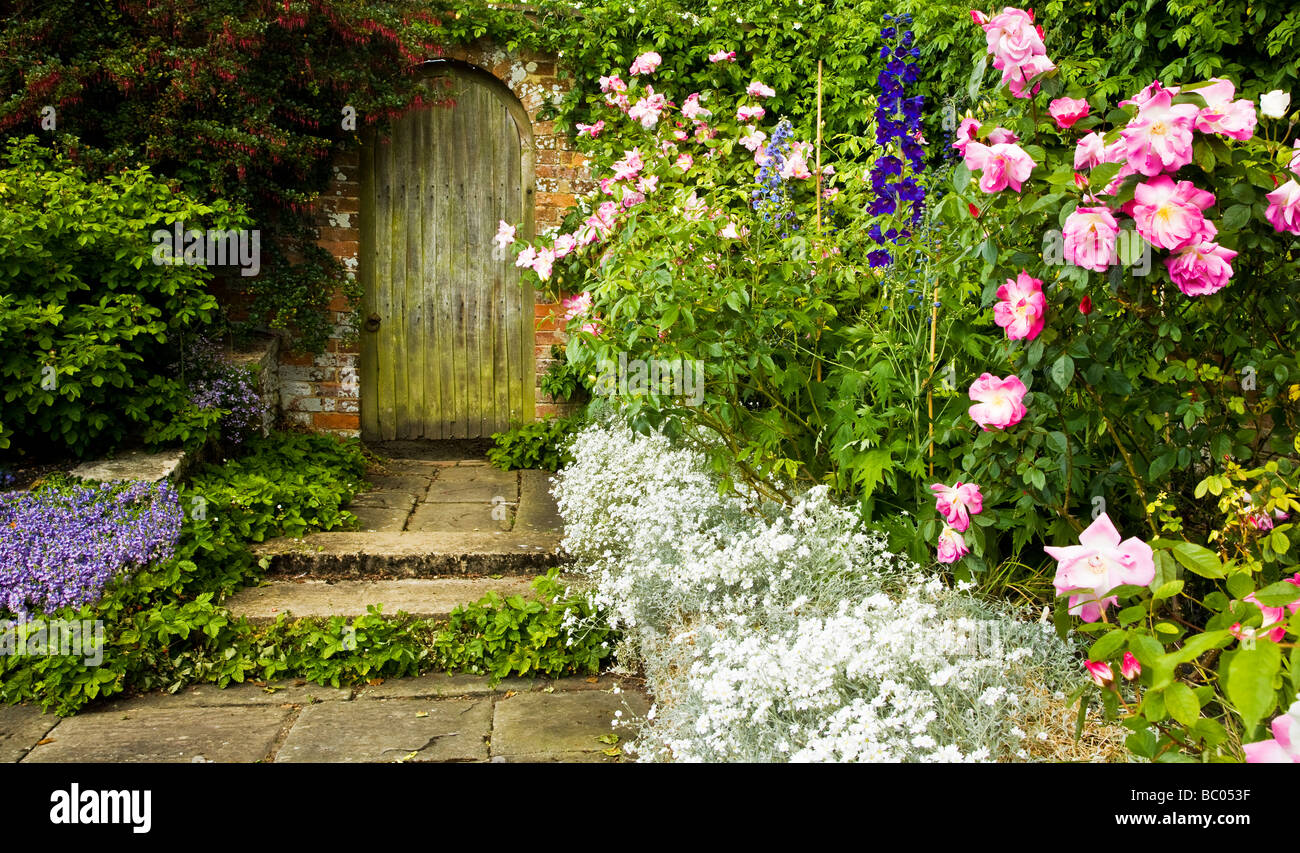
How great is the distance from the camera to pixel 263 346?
5582 mm

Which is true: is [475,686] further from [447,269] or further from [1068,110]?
[447,269]

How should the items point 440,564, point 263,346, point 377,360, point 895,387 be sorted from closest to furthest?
point 895,387 < point 440,564 < point 263,346 < point 377,360

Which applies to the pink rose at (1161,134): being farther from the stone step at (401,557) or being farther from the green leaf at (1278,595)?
the stone step at (401,557)

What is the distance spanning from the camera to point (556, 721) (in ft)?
9.21

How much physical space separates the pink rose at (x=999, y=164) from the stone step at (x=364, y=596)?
2.28 m

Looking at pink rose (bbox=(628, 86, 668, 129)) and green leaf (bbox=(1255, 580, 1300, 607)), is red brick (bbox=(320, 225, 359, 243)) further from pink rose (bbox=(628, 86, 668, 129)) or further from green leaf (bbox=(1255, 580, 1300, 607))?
green leaf (bbox=(1255, 580, 1300, 607))

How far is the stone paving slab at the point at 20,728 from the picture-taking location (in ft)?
8.59

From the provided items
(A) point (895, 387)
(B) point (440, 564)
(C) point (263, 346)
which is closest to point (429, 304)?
(C) point (263, 346)

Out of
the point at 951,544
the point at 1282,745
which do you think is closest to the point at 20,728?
the point at 951,544

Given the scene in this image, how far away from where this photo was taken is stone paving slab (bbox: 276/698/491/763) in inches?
102

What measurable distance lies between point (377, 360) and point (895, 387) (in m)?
4.21

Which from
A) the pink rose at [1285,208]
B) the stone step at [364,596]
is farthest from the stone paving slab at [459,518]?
the pink rose at [1285,208]
